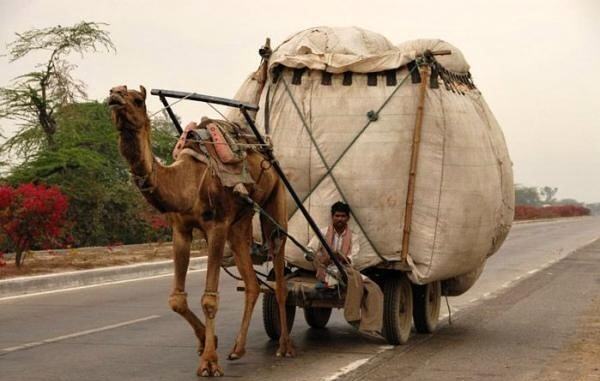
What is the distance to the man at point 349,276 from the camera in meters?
10.8

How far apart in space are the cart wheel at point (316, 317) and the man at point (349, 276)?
6.75ft

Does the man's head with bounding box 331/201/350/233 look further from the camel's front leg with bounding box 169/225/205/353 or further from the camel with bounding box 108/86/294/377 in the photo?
the camel's front leg with bounding box 169/225/205/353

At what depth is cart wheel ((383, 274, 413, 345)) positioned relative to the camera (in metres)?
11.5

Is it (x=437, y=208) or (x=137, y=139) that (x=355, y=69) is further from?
(x=137, y=139)

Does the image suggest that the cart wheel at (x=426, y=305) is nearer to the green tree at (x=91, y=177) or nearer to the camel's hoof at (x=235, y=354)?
the camel's hoof at (x=235, y=354)

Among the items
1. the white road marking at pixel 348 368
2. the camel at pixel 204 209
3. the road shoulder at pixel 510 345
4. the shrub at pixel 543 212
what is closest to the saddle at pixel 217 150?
the camel at pixel 204 209

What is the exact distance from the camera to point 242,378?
9.48 m

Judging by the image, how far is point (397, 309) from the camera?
1153 cm

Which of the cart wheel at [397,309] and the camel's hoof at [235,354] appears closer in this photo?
the camel's hoof at [235,354]

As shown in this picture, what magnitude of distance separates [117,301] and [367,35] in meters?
6.97

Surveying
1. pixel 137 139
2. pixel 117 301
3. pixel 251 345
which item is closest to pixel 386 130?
pixel 251 345

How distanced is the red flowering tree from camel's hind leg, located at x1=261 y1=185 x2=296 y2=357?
11.5 metres

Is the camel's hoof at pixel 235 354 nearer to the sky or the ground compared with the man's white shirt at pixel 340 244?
nearer to the ground

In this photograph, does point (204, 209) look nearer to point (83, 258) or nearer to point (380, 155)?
point (380, 155)
